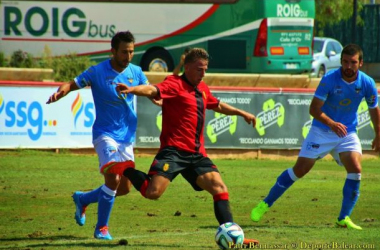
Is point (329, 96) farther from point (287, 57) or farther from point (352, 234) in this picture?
point (287, 57)

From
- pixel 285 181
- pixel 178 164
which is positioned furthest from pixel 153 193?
pixel 285 181

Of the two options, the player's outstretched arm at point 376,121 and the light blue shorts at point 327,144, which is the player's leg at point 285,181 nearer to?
the light blue shorts at point 327,144

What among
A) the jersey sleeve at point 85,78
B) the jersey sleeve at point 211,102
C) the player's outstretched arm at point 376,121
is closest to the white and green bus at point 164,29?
the player's outstretched arm at point 376,121

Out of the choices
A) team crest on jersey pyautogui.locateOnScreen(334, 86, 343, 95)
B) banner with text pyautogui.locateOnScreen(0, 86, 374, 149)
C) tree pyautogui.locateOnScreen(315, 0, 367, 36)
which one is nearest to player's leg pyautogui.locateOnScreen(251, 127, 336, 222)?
team crest on jersey pyautogui.locateOnScreen(334, 86, 343, 95)

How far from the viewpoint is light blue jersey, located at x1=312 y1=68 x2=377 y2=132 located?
10.8m

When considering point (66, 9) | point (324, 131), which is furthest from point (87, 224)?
point (66, 9)

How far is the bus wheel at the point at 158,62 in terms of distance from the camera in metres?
28.6

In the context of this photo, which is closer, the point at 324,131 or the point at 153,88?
the point at 153,88

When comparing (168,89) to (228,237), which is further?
(168,89)

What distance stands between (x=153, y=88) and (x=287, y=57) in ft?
69.1

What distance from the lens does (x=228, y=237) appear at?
335 inches

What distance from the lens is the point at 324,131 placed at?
11.0 meters

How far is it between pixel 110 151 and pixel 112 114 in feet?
1.45

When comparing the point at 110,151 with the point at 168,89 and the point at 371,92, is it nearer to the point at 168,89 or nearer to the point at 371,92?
the point at 168,89
